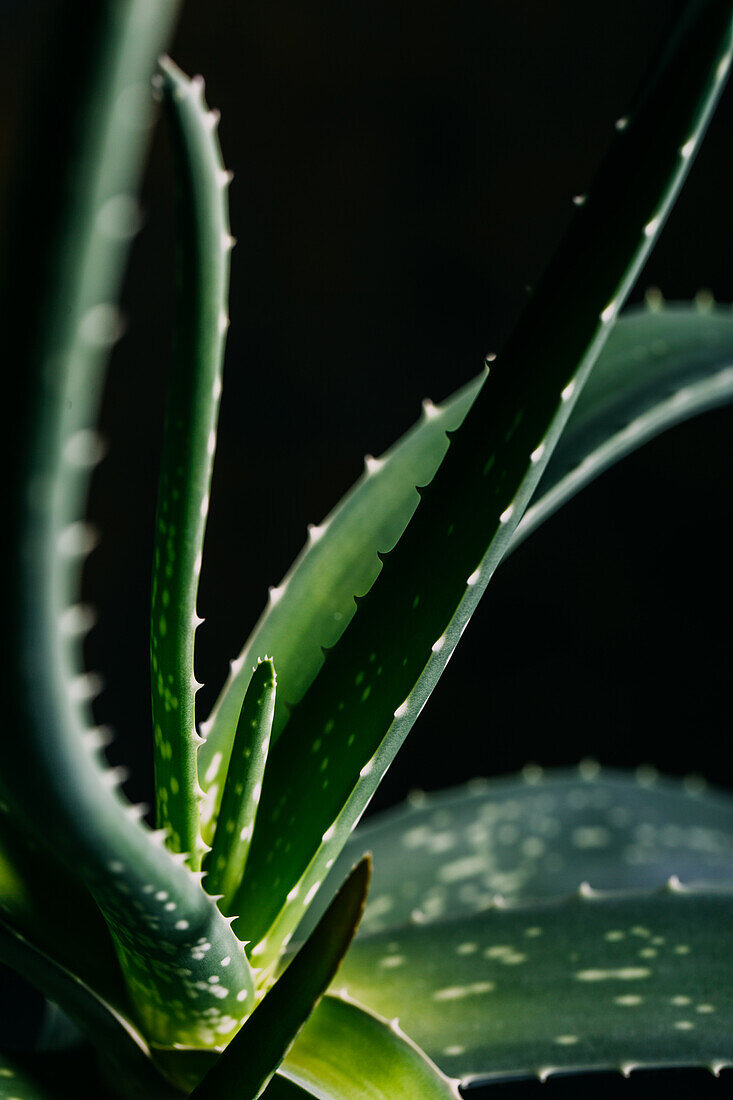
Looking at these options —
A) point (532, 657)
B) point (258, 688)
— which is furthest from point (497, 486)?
point (532, 657)

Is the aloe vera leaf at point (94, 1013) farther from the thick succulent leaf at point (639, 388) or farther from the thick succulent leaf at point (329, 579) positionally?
the thick succulent leaf at point (639, 388)

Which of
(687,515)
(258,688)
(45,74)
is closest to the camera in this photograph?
(45,74)

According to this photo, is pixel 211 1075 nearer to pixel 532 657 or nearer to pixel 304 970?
pixel 304 970

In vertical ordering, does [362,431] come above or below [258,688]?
above

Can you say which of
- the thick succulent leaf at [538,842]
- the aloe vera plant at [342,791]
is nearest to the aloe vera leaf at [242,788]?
the aloe vera plant at [342,791]

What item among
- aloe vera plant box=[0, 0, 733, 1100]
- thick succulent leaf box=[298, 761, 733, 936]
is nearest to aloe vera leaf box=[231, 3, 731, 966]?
aloe vera plant box=[0, 0, 733, 1100]

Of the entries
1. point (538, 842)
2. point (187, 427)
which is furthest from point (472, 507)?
point (538, 842)

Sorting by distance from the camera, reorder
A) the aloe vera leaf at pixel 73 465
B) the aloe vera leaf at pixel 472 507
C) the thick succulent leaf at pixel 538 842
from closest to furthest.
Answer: the aloe vera leaf at pixel 73 465 → the aloe vera leaf at pixel 472 507 → the thick succulent leaf at pixel 538 842
